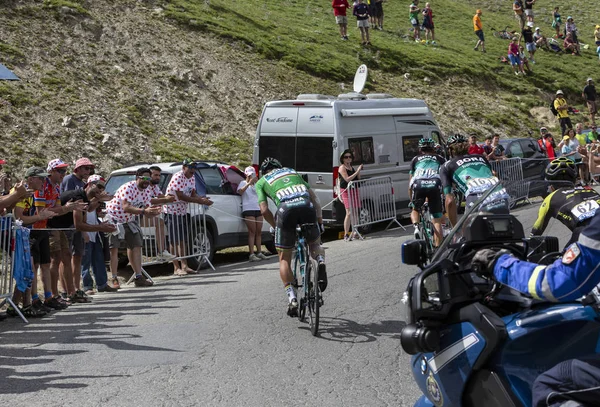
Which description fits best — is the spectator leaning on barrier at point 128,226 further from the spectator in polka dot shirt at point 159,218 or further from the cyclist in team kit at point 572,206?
the cyclist in team kit at point 572,206

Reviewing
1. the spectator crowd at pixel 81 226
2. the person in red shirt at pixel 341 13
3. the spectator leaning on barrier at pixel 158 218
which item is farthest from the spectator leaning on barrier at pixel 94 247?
the person in red shirt at pixel 341 13

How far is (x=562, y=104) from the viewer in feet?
104

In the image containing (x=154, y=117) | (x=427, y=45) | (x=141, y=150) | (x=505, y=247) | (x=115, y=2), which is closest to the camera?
(x=505, y=247)

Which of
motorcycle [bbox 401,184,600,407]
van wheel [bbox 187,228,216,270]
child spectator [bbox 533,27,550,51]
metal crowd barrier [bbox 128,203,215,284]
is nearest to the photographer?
motorcycle [bbox 401,184,600,407]

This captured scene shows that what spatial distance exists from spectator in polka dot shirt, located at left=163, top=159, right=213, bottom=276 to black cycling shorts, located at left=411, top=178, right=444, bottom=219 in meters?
3.69

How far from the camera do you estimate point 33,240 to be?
1032cm

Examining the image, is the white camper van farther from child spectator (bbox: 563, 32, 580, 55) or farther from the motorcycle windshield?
child spectator (bbox: 563, 32, 580, 55)

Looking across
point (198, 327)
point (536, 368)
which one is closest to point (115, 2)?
point (198, 327)

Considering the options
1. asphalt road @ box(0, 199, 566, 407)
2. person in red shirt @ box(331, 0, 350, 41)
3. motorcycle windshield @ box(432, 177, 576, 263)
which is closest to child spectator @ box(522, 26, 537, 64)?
person in red shirt @ box(331, 0, 350, 41)

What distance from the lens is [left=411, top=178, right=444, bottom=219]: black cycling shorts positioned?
11.8 meters

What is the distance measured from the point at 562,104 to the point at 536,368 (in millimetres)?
29754

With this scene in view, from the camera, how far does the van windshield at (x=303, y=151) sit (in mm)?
16516

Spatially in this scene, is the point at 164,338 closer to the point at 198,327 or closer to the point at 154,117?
the point at 198,327

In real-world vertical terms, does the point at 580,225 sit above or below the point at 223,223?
above
